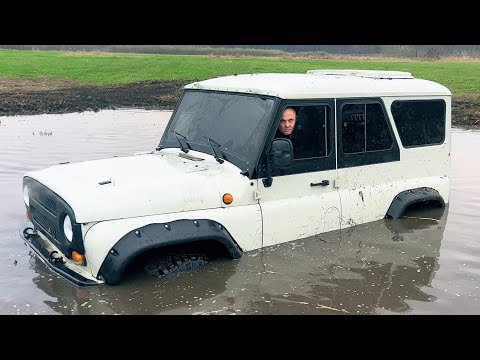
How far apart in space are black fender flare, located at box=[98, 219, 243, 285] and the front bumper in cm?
18

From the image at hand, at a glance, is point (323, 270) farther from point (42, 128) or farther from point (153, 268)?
point (42, 128)

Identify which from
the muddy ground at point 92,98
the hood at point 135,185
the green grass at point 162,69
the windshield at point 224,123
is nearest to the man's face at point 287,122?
the windshield at point 224,123

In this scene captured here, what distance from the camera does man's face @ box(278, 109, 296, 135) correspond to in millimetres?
6074

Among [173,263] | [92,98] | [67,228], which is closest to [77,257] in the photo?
[67,228]

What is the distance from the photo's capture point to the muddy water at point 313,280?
17.0 feet

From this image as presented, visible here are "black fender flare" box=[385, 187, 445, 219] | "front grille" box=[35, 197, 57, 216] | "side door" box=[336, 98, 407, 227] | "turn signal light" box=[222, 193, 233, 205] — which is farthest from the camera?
"black fender flare" box=[385, 187, 445, 219]

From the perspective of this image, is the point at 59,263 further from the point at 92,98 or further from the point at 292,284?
the point at 92,98

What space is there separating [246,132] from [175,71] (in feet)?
110

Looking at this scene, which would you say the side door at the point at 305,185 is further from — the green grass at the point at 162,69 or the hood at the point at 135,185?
the green grass at the point at 162,69

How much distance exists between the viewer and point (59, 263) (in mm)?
5457

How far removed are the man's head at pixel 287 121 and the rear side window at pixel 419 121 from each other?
1.74 meters

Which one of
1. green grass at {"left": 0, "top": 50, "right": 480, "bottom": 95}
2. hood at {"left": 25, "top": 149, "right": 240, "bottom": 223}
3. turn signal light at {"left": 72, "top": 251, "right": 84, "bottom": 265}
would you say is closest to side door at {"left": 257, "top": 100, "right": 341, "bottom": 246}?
hood at {"left": 25, "top": 149, "right": 240, "bottom": 223}

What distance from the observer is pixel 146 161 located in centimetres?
634

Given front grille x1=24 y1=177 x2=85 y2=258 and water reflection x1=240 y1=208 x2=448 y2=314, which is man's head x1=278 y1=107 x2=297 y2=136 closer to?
water reflection x1=240 y1=208 x2=448 y2=314
